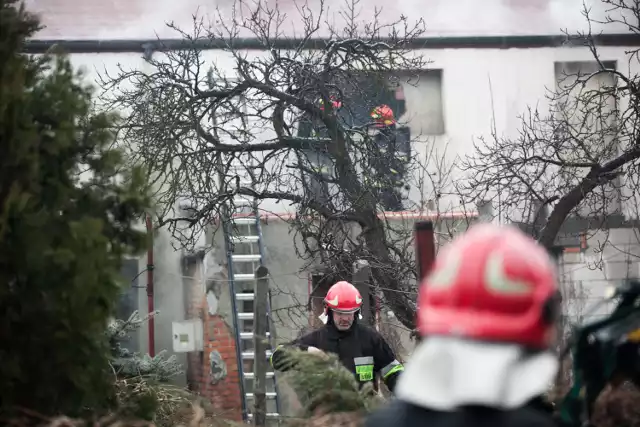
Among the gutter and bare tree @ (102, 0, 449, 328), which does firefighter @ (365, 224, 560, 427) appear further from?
the gutter

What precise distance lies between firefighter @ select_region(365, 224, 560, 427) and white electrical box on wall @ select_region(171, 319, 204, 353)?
1053 cm

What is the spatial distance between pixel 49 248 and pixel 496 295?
1.82 metres

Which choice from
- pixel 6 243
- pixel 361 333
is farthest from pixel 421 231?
pixel 361 333

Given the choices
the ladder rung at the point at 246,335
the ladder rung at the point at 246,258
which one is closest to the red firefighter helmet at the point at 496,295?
the ladder rung at the point at 246,335

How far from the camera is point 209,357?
11836 mm

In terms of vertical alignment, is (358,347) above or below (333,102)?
below

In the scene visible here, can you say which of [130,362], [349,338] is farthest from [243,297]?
[349,338]

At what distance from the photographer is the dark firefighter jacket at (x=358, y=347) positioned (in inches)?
221

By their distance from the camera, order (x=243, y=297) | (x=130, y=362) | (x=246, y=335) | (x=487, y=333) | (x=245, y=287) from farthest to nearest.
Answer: (x=245, y=287) → (x=243, y=297) → (x=246, y=335) → (x=130, y=362) → (x=487, y=333)

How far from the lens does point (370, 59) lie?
8.28 metres

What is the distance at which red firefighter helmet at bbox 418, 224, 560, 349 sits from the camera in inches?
61.3

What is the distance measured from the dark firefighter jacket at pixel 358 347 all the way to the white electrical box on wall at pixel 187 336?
6.39 meters

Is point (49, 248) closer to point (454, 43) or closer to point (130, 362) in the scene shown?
point (130, 362)

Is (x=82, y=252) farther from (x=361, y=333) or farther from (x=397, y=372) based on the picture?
(x=361, y=333)
